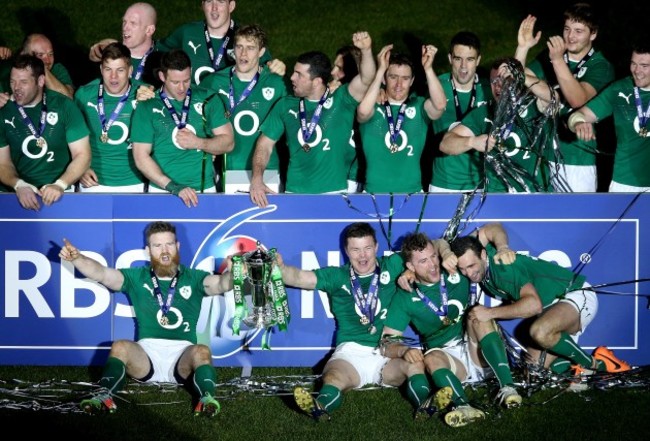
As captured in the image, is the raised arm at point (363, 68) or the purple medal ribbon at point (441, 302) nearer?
the purple medal ribbon at point (441, 302)

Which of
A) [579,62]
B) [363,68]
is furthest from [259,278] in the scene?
[579,62]

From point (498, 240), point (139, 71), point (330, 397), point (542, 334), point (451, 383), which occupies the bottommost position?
point (330, 397)

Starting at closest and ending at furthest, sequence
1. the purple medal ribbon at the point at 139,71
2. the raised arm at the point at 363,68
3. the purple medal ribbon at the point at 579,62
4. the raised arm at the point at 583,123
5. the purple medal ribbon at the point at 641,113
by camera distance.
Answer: the raised arm at the point at 363,68 < the raised arm at the point at 583,123 < the purple medal ribbon at the point at 641,113 < the purple medal ribbon at the point at 579,62 < the purple medal ribbon at the point at 139,71

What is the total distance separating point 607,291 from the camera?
37.9 ft

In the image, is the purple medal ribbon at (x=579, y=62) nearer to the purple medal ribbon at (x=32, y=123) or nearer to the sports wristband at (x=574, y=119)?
the sports wristband at (x=574, y=119)

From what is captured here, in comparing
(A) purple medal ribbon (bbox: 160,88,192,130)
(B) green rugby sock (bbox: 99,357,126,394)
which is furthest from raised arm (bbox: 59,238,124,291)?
(A) purple medal ribbon (bbox: 160,88,192,130)

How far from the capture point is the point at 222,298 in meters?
11.6

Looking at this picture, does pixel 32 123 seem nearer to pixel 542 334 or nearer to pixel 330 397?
pixel 330 397

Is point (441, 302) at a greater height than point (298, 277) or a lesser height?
lesser

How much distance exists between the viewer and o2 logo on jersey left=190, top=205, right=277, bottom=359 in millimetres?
11523

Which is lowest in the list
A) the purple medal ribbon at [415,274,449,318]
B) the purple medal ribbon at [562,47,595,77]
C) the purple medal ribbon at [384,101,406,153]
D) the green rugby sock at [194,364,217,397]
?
the green rugby sock at [194,364,217,397]

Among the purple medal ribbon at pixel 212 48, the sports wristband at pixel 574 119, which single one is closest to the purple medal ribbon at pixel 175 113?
the purple medal ribbon at pixel 212 48

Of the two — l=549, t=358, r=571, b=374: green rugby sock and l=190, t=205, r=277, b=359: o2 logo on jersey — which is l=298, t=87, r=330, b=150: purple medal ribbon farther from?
l=549, t=358, r=571, b=374: green rugby sock

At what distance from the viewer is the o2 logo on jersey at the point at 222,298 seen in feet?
37.8
